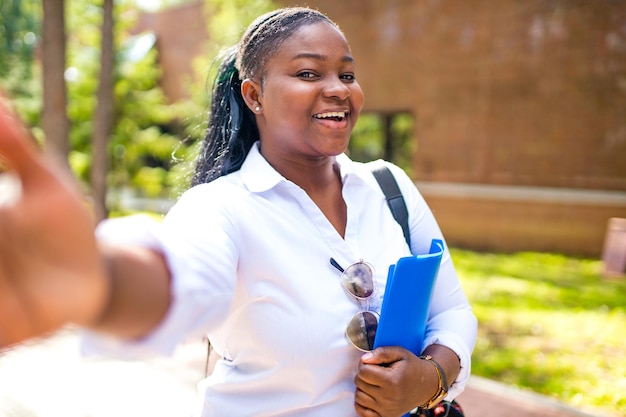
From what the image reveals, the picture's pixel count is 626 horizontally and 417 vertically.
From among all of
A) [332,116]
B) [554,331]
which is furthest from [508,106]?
[332,116]

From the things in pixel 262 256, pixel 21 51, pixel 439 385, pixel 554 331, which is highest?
pixel 21 51

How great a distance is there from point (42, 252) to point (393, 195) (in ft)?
3.66

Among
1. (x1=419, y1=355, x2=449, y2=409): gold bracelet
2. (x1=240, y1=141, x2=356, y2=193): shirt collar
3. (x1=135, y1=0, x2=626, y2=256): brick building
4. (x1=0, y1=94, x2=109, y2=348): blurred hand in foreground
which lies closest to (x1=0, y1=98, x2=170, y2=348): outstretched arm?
(x1=0, y1=94, x2=109, y2=348): blurred hand in foreground

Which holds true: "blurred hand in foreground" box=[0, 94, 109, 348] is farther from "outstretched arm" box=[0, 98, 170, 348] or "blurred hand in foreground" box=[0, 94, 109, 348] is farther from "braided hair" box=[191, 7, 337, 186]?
"braided hair" box=[191, 7, 337, 186]

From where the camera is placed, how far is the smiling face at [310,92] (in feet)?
4.66

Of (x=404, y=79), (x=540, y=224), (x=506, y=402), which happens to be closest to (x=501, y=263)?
(x=540, y=224)

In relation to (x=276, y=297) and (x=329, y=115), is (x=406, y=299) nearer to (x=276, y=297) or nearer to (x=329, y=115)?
(x=276, y=297)

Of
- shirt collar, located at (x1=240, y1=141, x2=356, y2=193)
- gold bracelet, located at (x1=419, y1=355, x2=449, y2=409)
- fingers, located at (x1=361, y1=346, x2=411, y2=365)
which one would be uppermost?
shirt collar, located at (x1=240, y1=141, x2=356, y2=193)

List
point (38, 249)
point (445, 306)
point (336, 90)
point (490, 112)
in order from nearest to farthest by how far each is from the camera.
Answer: point (38, 249) < point (336, 90) < point (445, 306) < point (490, 112)

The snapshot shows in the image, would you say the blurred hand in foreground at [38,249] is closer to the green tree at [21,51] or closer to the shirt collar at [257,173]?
the shirt collar at [257,173]

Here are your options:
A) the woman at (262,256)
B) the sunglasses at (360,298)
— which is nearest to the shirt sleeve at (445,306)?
the woman at (262,256)

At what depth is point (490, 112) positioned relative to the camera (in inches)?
417

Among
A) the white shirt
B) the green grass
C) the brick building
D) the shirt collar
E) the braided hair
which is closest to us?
the white shirt

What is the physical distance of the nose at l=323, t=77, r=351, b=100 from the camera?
1.43 meters
